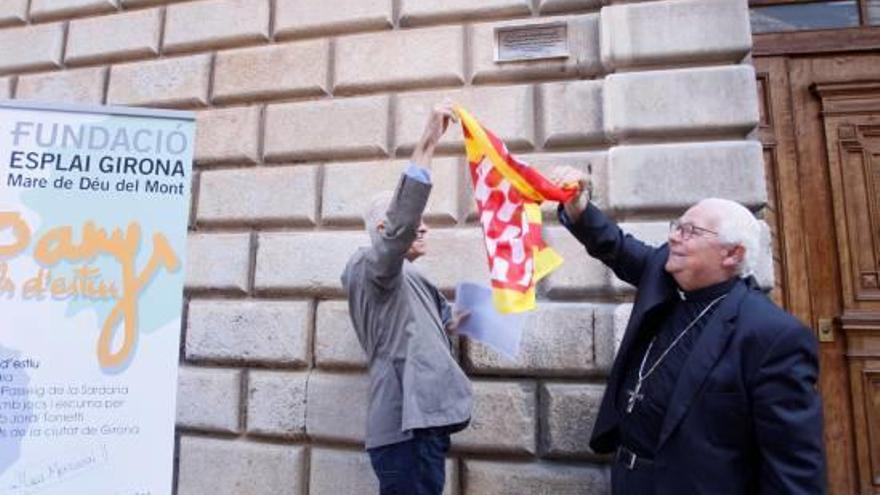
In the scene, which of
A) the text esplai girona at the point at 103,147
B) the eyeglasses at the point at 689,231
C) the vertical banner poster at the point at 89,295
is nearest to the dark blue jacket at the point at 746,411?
the eyeglasses at the point at 689,231

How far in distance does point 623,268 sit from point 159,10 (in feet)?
12.5

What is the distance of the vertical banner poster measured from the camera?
2.59 metres

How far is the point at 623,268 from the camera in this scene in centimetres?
271

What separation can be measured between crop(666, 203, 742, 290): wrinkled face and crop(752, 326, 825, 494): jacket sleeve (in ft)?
1.14

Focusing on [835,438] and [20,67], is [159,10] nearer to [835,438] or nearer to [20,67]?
[20,67]

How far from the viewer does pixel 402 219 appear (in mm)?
2307

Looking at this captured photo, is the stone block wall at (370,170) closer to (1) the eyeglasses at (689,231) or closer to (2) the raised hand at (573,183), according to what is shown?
(2) the raised hand at (573,183)

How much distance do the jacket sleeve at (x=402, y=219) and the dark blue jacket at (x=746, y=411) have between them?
102cm

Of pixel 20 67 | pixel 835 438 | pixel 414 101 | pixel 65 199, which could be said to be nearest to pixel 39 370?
pixel 65 199

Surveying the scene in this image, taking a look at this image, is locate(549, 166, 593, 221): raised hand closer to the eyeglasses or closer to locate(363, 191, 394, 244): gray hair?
the eyeglasses

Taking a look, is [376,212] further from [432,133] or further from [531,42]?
[531,42]

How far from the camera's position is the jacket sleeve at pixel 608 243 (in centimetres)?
261

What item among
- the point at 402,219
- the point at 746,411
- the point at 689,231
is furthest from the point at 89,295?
the point at 746,411

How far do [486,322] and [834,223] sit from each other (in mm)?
2402
